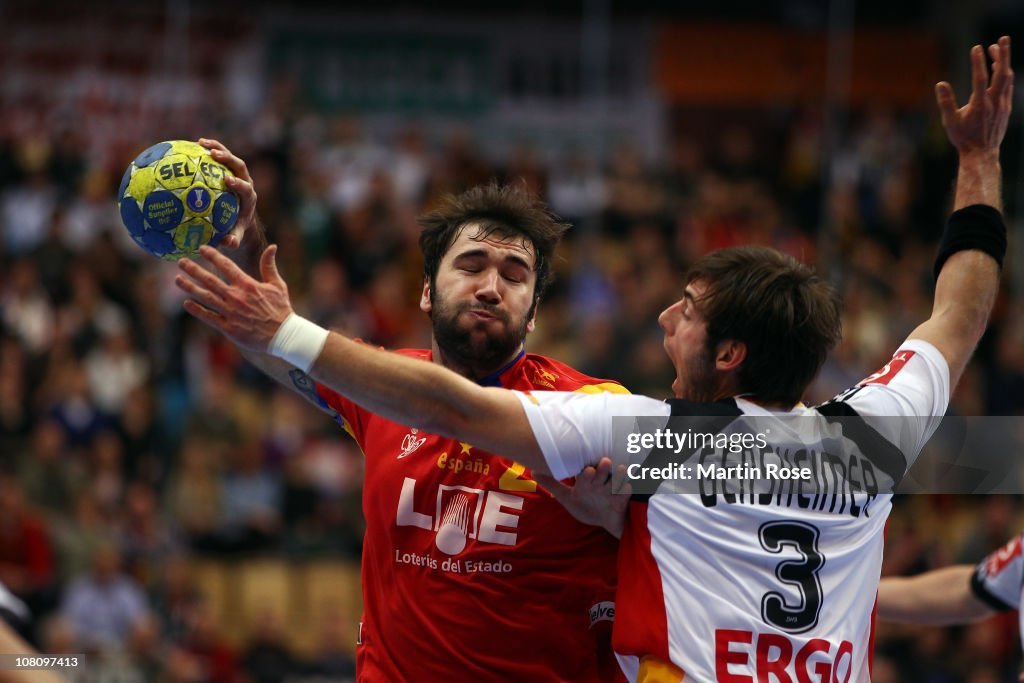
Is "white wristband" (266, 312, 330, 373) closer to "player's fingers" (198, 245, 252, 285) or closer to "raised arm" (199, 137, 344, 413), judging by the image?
"player's fingers" (198, 245, 252, 285)

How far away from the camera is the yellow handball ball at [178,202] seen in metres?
4.78

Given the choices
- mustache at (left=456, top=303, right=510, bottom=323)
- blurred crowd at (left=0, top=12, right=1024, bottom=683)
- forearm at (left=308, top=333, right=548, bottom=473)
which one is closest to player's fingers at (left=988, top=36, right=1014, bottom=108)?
mustache at (left=456, top=303, right=510, bottom=323)

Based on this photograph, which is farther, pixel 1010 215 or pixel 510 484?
pixel 1010 215

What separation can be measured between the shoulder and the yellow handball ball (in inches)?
51.9

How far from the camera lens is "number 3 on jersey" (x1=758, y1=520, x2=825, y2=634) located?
3891 mm

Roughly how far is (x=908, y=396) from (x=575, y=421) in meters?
1.17

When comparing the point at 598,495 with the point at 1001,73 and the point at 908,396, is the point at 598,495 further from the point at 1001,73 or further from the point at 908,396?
the point at 1001,73

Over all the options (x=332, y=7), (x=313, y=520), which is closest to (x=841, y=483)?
(x=313, y=520)

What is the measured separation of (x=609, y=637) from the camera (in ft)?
16.0

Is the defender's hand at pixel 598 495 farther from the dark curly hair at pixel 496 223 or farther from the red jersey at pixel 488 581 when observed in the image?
the dark curly hair at pixel 496 223

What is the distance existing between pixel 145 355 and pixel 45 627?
3.15 m

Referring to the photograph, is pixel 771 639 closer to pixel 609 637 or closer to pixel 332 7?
pixel 609 637

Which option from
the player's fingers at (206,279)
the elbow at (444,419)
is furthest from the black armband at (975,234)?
the player's fingers at (206,279)

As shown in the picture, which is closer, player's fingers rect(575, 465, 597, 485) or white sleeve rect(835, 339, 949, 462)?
player's fingers rect(575, 465, 597, 485)
